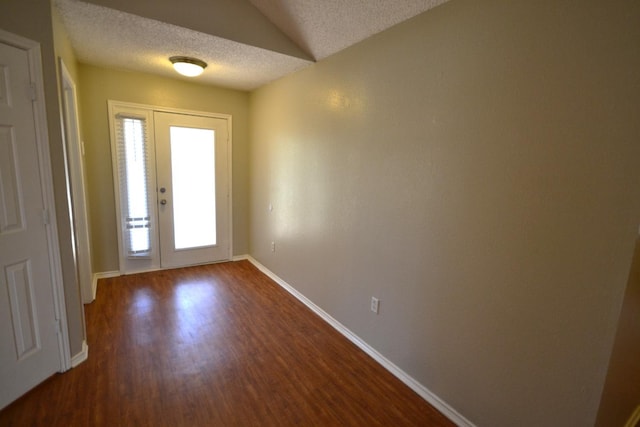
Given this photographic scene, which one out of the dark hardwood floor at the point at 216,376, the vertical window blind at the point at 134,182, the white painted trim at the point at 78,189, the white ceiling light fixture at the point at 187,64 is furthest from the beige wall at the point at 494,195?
the vertical window blind at the point at 134,182

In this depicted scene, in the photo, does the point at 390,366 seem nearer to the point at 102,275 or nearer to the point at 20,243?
the point at 20,243

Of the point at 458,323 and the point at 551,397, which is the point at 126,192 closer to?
the point at 458,323

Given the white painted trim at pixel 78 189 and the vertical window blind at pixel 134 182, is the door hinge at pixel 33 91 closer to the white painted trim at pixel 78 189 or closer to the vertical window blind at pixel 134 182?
the white painted trim at pixel 78 189

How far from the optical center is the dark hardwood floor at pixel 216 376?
1.75 m

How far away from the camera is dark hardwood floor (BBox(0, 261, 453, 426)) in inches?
68.9

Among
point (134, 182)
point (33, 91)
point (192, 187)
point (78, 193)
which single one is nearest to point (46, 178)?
point (33, 91)

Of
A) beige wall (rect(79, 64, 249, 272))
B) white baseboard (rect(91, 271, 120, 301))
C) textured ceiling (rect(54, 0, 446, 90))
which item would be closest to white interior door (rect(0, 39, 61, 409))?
textured ceiling (rect(54, 0, 446, 90))

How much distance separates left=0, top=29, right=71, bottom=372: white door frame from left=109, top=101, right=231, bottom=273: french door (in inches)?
71.6

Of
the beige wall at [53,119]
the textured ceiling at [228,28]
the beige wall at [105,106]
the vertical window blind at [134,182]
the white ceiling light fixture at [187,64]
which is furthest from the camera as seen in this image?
the vertical window blind at [134,182]

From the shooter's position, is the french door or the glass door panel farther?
the glass door panel

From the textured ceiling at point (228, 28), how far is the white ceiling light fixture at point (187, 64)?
60 mm

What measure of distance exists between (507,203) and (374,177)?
3.11 feet

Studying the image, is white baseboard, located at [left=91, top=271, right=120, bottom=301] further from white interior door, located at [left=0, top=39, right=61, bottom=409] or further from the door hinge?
the door hinge

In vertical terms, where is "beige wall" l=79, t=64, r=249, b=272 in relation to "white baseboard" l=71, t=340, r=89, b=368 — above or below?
above
